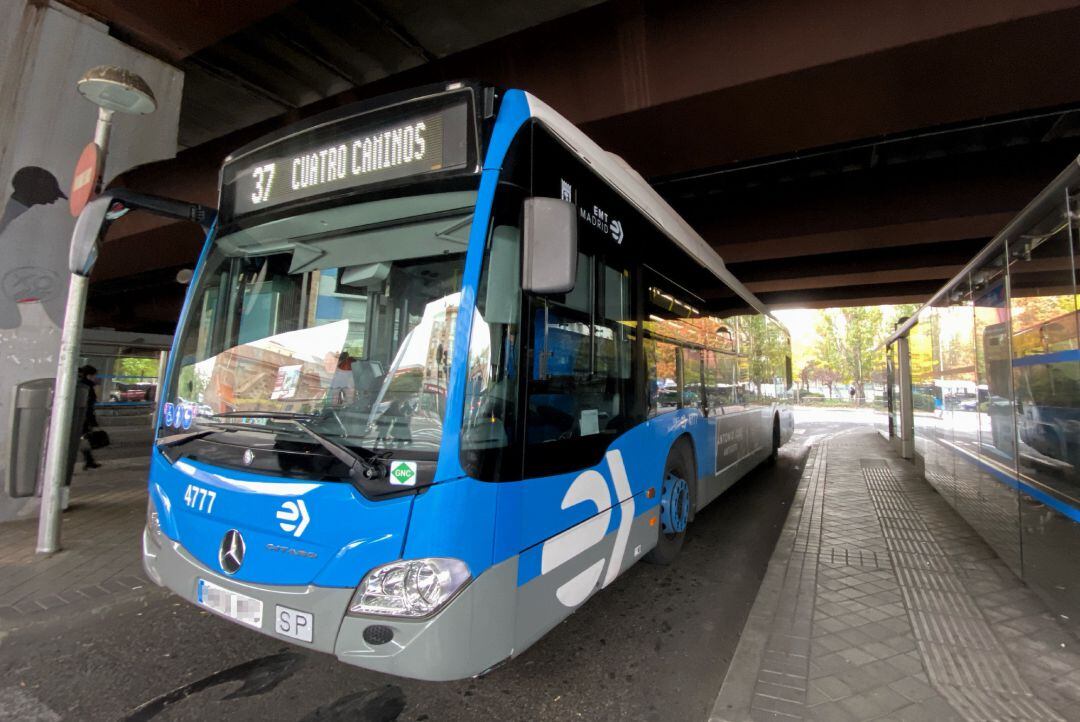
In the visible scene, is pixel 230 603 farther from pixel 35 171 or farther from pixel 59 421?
pixel 35 171

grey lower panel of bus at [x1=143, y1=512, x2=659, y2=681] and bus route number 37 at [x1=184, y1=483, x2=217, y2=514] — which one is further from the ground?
bus route number 37 at [x1=184, y1=483, x2=217, y2=514]

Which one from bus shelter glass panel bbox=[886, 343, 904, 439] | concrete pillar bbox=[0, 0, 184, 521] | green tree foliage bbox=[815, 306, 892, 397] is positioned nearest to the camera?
concrete pillar bbox=[0, 0, 184, 521]

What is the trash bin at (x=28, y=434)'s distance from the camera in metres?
4.77

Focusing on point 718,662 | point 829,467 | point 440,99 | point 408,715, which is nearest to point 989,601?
point 718,662

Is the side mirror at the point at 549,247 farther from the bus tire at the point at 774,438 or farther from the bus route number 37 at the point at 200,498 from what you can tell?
the bus tire at the point at 774,438

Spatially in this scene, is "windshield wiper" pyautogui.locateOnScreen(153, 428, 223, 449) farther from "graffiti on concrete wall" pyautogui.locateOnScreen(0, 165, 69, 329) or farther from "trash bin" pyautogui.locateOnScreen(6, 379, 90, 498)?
"graffiti on concrete wall" pyautogui.locateOnScreen(0, 165, 69, 329)

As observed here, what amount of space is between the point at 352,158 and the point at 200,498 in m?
1.90

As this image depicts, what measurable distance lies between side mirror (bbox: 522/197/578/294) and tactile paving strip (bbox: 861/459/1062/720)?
3.00m

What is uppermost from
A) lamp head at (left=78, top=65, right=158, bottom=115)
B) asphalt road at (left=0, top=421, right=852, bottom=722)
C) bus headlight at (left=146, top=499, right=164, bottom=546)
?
lamp head at (left=78, top=65, right=158, bottom=115)

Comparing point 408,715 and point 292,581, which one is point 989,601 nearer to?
point 408,715

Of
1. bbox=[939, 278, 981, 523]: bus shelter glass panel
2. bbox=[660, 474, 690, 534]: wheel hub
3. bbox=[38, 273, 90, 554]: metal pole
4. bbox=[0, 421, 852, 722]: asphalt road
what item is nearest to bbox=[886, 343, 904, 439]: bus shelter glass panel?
bbox=[939, 278, 981, 523]: bus shelter glass panel

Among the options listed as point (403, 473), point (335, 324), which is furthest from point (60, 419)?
point (403, 473)

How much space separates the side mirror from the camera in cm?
226

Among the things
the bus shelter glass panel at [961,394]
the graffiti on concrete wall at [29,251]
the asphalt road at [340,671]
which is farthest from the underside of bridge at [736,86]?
the asphalt road at [340,671]
